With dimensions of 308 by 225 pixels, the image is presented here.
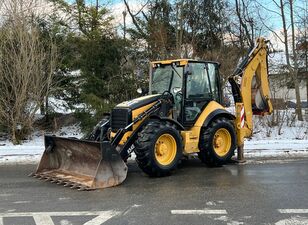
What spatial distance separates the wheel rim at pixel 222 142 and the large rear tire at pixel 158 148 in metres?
1.36

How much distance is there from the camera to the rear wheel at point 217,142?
31.4ft

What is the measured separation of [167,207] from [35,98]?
1138 cm

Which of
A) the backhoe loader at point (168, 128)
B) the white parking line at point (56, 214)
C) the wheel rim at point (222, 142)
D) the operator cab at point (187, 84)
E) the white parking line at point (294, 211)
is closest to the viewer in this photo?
the white parking line at point (56, 214)

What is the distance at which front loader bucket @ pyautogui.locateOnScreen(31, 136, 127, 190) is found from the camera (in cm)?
779

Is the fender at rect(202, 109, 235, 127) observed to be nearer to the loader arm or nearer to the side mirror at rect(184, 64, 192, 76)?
the loader arm

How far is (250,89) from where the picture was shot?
Result: 35.8 ft

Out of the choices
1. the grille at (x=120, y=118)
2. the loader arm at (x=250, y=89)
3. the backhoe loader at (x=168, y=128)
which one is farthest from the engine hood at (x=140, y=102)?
the loader arm at (x=250, y=89)

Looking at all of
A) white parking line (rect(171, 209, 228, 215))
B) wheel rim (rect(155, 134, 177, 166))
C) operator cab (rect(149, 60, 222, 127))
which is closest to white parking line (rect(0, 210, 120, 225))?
white parking line (rect(171, 209, 228, 215))

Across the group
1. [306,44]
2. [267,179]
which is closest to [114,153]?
[267,179]

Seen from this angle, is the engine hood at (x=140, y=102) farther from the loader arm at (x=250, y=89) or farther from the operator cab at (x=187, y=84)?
the loader arm at (x=250, y=89)

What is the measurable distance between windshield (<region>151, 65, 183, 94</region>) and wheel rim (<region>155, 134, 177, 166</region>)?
1.33 metres

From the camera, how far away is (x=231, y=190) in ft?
24.7

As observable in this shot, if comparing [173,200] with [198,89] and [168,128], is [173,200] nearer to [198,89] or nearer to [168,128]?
[168,128]

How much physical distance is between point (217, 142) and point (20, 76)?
29.7ft
